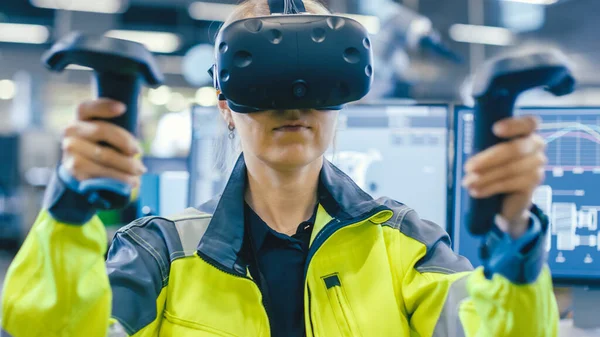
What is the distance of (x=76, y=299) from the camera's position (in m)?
0.60

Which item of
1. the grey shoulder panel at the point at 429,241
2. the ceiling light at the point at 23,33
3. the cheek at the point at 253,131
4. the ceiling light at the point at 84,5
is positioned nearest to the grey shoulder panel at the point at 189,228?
the cheek at the point at 253,131

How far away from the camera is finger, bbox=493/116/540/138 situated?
504 mm

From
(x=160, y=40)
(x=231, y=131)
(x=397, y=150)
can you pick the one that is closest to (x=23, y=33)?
(x=160, y=40)

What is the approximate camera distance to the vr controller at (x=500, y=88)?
1.62 feet

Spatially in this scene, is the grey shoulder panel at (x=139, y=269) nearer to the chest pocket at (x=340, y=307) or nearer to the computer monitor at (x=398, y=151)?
the chest pocket at (x=340, y=307)

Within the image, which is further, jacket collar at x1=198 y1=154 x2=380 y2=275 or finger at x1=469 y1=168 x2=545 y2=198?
jacket collar at x1=198 y1=154 x2=380 y2=275

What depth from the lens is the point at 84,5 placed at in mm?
4867

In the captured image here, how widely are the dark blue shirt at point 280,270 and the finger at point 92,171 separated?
15.2 inches

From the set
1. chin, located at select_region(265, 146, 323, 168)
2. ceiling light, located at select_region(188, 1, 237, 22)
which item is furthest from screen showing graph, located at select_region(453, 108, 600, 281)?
ceiling light, located at select_region(188, 1, 237, 22)

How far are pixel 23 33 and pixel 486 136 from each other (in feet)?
17.8

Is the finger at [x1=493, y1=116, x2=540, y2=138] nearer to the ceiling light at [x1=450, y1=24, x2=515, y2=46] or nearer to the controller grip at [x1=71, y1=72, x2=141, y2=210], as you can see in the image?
the controller grip at [x1=71, y1=72, x2=141, y2=210]

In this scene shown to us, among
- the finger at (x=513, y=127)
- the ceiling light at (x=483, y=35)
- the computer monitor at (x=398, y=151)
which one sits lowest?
the computer monitor at (x=398, y=151)

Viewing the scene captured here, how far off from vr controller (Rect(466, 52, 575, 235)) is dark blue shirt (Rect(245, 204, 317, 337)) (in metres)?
0.39

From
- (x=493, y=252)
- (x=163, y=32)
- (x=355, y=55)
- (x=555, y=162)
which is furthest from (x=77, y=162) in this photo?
(x=163, y=32)
